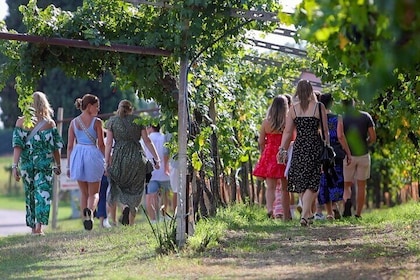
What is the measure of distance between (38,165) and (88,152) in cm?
82

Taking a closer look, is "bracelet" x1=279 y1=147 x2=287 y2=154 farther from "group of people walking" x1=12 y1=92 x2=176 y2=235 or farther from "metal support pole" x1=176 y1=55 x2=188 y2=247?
"metal support pole" x1=176 y1=55 x2=188 y2=247

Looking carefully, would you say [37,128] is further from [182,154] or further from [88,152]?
[182,154]

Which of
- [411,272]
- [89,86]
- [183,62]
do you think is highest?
[89,86]

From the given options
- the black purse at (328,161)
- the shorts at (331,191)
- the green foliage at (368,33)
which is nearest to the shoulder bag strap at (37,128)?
the black purse at (328,161)

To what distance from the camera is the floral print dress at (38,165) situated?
43.1 feet

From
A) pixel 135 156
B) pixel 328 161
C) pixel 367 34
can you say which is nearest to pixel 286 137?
pixel 328 161

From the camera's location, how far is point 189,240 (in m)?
9.91

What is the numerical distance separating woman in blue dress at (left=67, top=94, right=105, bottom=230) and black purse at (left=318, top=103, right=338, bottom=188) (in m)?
2.81

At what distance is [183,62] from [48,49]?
4.93 feet

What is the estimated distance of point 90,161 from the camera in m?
13.7

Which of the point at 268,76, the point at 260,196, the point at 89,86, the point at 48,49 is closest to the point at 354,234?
the point at 48,49

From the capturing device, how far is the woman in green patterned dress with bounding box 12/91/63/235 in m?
13.1

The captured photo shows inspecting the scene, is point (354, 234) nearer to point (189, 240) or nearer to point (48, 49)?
point (189, 240)

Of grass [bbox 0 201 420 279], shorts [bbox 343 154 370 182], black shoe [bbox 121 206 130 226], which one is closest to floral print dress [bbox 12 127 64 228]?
grass [bbox 0 201 420 279]
